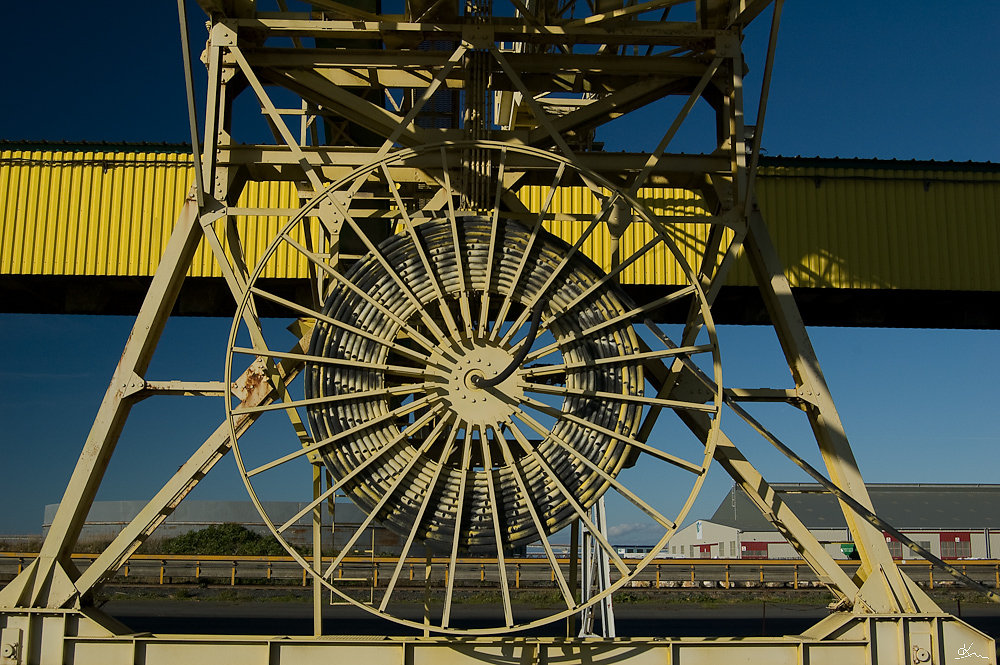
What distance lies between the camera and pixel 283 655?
32.9 feet

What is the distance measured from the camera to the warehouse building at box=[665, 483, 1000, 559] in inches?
1832

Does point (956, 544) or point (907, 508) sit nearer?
point (956, 544)

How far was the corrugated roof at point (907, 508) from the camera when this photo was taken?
46844mm

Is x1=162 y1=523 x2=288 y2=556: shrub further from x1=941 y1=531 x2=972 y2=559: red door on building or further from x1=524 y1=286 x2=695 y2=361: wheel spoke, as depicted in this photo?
x1=941 y1=531 x2=972 y2=559: red door on building

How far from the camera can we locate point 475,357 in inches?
412

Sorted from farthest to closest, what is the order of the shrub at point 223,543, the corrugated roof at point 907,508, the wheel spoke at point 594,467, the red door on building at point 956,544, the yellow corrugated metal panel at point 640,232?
the red door on building at point 956,544 → the corrugated roof at point 907,508 → the shrub at point 223,543 → the yellow corrugated metal panel at point 640,232 → the wheel spoke at point 594,467

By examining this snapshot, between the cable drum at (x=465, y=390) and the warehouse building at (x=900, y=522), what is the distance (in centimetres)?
3634

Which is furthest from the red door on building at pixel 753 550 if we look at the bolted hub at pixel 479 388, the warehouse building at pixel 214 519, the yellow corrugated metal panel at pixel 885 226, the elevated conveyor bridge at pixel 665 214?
the bolted hub at pixel 479 388

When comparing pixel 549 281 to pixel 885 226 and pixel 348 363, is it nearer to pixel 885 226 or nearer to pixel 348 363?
pixel 348 363

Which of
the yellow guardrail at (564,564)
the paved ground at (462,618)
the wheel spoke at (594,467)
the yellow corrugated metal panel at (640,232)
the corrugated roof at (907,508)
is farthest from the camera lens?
the corrugated roof at (907,508)

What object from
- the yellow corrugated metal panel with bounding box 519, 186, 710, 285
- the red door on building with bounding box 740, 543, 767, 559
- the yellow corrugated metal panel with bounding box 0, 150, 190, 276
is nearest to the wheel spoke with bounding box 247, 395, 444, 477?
the yellow corrugated metal panel with bounding box 519, 186, 710, 285

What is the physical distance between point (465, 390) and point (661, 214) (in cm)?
1240

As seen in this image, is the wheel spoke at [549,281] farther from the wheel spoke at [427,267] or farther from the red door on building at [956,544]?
the red door on building at [956,544]

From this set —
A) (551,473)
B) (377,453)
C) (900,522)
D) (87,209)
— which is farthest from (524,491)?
(900,522)
